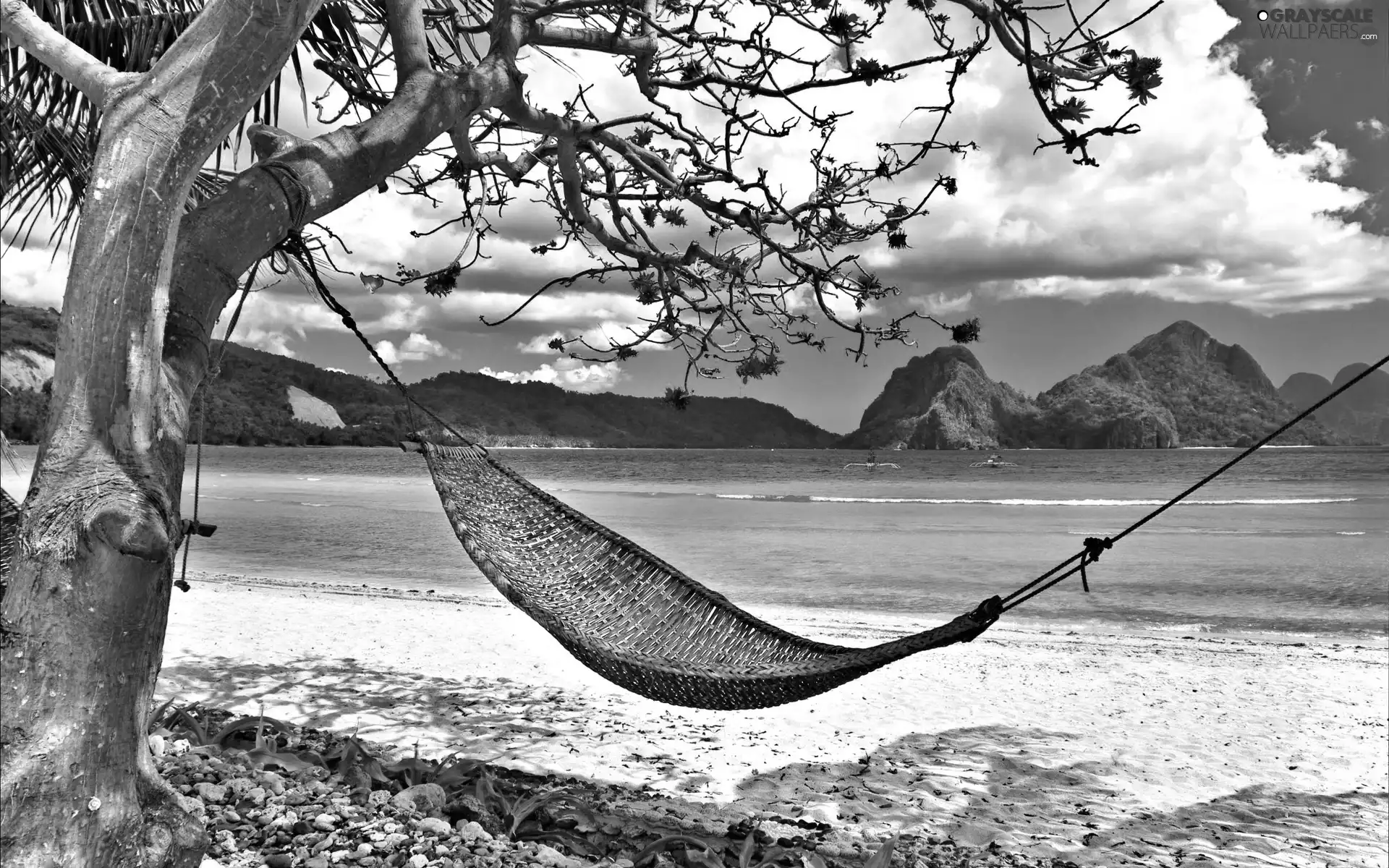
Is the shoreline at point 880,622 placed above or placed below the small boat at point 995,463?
below

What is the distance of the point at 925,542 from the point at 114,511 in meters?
10.7

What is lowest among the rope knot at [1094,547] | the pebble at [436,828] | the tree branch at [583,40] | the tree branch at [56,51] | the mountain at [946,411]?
the pebble at [436,828]

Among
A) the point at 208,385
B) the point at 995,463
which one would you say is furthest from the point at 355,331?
the point at 995,463

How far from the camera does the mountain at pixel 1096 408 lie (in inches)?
2329

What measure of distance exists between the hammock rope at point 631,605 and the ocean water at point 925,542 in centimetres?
430

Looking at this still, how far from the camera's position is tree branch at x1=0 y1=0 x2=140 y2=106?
4.73ft

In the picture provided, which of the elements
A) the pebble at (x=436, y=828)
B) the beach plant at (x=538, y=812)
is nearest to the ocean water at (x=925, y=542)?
the beach plant at (x=538, y=812)

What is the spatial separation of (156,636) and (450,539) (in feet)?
31.5

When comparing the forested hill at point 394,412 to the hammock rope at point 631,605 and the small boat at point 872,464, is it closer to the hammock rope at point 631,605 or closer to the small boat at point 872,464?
the small boat at point 872,464

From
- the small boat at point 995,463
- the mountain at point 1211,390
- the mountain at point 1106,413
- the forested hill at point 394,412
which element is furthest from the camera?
the mountain at point 1211,390

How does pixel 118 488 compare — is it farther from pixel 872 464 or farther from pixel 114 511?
pixel 872 464

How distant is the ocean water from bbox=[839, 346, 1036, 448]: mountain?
110 ft

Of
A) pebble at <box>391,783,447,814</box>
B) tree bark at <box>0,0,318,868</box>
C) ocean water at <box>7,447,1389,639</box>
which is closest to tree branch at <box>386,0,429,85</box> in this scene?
tree bark at <box>0,0,318,868</box>

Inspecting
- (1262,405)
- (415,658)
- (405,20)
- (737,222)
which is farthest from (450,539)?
(1262,405)
